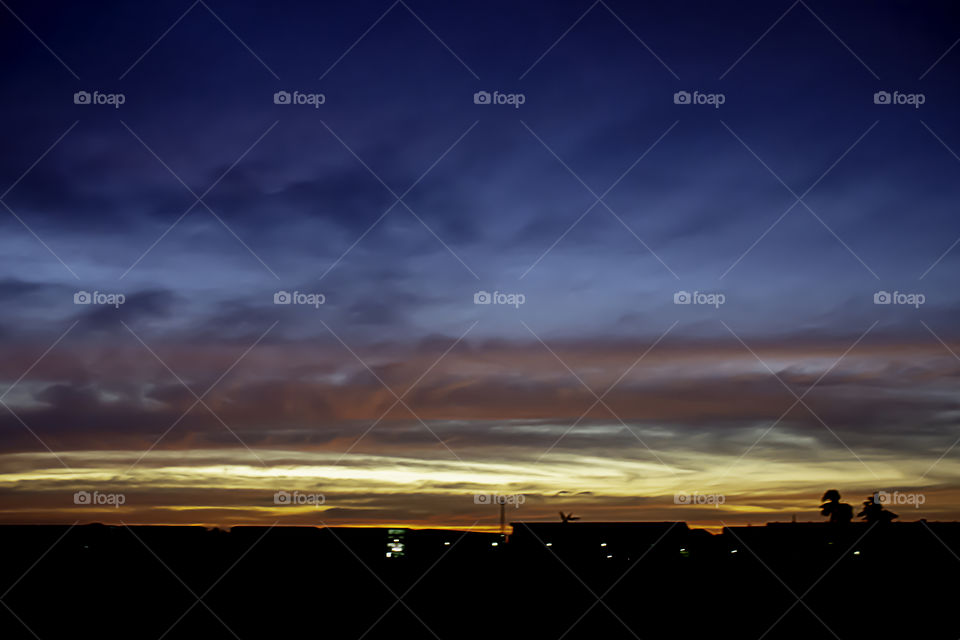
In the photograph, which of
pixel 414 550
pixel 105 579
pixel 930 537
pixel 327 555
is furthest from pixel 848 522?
pixel 105 579

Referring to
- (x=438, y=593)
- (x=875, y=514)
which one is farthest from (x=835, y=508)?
(x=438, y=593)

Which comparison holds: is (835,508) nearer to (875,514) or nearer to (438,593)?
(875,514)

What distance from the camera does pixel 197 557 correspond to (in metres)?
42.5

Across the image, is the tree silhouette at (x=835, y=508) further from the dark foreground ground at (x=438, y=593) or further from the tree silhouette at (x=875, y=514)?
the dark foreground ground at (x=438, y=593)

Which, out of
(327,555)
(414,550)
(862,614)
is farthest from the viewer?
(414,550)

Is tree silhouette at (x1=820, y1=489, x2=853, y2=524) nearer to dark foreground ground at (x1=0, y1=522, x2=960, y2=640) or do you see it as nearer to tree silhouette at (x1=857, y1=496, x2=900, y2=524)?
tree silhouette at (x1=857, y1=496, x2=900, y2=524)

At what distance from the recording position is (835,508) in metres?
71.1

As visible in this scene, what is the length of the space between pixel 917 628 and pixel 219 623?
18508 mm

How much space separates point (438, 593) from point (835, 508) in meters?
54.7

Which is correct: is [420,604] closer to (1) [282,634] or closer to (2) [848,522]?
(1) [282,634]

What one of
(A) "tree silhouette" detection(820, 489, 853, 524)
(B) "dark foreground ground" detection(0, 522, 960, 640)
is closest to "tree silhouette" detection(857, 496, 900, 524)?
(A) "tree silhouette" detection(820, 489, 853, 524)

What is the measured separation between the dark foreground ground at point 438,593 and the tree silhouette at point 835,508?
59.2ft

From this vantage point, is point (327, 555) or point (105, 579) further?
point (327, 555)

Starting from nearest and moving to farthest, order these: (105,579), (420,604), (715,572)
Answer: (420,604)
(105,579)
(715,572)
